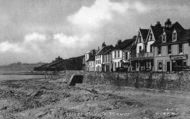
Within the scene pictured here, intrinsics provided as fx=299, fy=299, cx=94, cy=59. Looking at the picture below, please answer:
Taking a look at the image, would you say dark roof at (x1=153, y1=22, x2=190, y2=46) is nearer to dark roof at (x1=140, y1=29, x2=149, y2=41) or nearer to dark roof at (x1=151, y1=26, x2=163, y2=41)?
dark roof at (x1=151, y1=26, x2=163, y2=41)

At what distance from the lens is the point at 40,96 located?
40188 millimetres

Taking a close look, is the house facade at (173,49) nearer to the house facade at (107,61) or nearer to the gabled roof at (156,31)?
the gabled roof at (156,31)

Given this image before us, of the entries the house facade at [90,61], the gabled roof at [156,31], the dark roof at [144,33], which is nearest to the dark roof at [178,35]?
the gabled roof at [156,31]

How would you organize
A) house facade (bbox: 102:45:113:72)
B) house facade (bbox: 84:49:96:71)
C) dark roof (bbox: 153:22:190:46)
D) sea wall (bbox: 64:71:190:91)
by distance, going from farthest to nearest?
house facade (bbox: 84:49:96:71) → house facade (bbox: 102:45:113:72) → dark roof (bbox: 153:22:190:46) → sea wall (bbox: 64:71:190:91)

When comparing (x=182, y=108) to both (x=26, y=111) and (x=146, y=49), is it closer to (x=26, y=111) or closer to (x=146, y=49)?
(x=26, y=111)

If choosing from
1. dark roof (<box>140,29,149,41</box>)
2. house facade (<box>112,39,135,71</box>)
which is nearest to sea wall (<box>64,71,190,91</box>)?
dark roof (<box>140,29,149,41</box>)

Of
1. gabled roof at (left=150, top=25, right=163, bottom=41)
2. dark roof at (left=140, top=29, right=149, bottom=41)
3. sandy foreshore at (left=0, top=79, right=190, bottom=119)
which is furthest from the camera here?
dark roof at (left=140, top=29, right=149, bottom=41)

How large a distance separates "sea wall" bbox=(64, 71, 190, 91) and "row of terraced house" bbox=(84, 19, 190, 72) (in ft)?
13.9

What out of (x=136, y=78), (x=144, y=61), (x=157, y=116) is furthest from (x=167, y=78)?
(x=144, y=61)

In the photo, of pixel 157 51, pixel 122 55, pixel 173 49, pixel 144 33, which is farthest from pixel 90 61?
pixel 173 49

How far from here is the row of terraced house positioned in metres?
45.2

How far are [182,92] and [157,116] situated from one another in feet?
38.1

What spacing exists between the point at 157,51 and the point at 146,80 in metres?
12.6

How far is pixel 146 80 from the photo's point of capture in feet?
130
